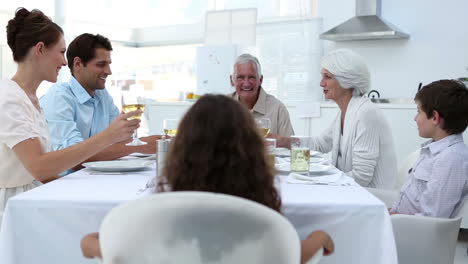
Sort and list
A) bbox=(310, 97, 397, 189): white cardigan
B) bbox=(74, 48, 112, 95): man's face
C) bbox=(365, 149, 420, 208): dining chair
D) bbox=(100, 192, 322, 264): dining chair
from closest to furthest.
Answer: bbox=(100, 192, 322, 264): dining chair, bbox=(365, 149, 420, 208): dining chair, bbox=(310, 97, 397, 189): white cardigan, bbox=(74, 48, 112, 95): man's face

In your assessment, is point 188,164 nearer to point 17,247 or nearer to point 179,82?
point 17,247

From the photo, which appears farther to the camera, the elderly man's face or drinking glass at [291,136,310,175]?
the elderly man's face

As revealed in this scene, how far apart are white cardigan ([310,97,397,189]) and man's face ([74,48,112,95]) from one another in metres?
1.25

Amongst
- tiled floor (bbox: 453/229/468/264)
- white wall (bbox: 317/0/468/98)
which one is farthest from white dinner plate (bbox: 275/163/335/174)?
white wall (bbox: 317/0/468/98)

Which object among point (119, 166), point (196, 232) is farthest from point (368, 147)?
point (196, 232)

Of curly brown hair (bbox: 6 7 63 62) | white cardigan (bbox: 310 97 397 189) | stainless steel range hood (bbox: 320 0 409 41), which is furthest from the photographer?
stainless steel range hood (bbox: 320 0 409 41)

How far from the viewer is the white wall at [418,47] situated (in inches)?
194

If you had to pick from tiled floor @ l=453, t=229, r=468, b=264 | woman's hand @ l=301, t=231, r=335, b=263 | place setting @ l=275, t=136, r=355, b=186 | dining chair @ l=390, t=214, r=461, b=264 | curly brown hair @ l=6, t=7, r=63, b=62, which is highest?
curly brown hair @ l=6, t=7, r=63, b=62

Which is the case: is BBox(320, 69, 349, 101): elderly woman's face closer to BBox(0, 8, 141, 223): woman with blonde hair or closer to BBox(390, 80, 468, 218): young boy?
BBox(390, 80, 468, 218): young boy

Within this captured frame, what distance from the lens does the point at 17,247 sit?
1402mm

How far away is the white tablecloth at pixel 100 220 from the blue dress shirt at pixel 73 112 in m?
1.01

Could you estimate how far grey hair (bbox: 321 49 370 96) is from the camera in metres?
2.53

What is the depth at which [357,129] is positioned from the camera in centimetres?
243

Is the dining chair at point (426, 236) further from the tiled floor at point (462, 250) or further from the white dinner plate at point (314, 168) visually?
the tiled floor at point (462, 250)
